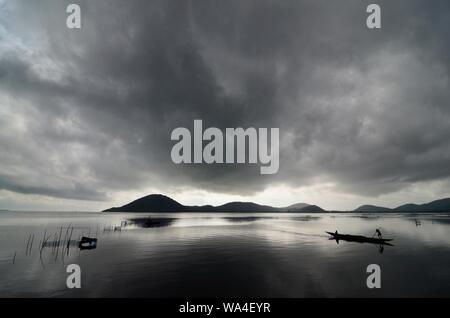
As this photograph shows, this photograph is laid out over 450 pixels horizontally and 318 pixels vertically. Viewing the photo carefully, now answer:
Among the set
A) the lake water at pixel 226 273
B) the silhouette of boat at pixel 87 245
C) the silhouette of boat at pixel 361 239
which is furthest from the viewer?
the silhouette of boat at pixel 361 239

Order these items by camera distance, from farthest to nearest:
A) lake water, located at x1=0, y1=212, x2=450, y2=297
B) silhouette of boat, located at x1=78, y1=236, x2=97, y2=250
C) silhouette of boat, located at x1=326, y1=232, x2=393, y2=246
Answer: silhouette of boat, located at x1=326, y1=232, x2=393, y2=246, silhouette of boat, located at x1=78, y1=236, x2=97, y2=250, lake water, located at x1=0, y1=212, x2=450, y2=297

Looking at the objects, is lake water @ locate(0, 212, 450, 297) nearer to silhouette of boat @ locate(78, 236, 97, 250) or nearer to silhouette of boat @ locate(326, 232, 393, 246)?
silhouette of boat @ locate(78, 236, 97, 250)

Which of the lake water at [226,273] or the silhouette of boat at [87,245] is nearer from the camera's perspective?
the lake water at [226,273]

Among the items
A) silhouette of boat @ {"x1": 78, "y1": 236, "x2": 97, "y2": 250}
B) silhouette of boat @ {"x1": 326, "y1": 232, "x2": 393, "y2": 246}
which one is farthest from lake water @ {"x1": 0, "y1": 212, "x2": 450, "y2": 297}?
silhouette of boat @ {"x1": 326, "y1": 232, "x2": 393, "y2": 246}

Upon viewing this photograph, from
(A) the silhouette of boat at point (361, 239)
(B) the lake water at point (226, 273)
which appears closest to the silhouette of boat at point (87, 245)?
(B) the lake water at point (226, 273)

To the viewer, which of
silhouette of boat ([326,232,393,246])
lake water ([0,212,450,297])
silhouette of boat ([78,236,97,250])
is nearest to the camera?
lake water ([0,212,450,297])

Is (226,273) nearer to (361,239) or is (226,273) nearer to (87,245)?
(87,245)

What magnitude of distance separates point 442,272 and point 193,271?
3873 centimetres

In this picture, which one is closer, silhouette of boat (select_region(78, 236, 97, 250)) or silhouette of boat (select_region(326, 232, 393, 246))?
silhouette of boat (select_region(78, 236, 97, 250))

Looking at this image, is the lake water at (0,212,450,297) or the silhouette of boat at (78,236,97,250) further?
the silhouette of boat at (78,236,97,250)

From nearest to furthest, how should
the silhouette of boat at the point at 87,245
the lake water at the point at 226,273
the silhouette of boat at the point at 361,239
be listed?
the lake water at the point at 226,273 < the silhouette of boat at the point at 87,245 < the silhouette of boat at the point at 361,239

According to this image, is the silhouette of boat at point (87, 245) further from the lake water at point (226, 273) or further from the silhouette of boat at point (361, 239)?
the silhouette of boat at point (361, 239)
